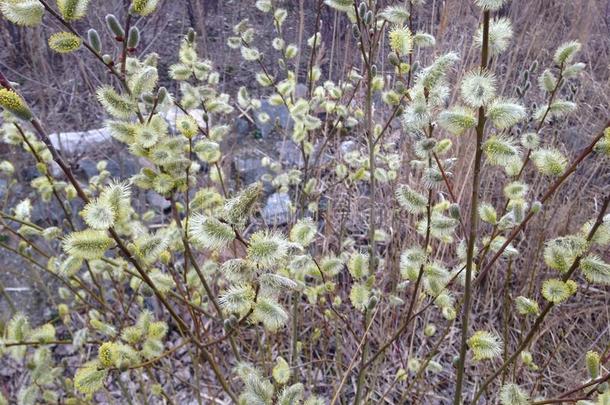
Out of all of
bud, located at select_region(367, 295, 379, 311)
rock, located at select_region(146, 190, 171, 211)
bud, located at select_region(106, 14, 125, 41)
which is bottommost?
rock, located at select_region(146, 190, 171, 211)

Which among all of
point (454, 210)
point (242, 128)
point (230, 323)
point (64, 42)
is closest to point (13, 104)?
point (64, 42)

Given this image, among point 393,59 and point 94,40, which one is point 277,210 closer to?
point 393,59

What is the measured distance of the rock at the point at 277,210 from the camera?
286 cm

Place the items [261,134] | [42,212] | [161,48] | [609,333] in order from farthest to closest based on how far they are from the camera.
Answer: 1. [161,48]
2. [261,134]
3. [42,212]
4. [609,333]

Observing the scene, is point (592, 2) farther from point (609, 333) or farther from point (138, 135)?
point (138, 135)

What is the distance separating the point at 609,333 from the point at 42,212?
10.3ft

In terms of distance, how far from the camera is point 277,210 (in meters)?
2.87

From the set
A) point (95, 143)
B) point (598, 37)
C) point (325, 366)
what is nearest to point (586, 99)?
point (598, 37)

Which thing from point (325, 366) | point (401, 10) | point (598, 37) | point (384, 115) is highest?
point (401, 10)

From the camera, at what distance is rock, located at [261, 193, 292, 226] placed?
2859 millimetres

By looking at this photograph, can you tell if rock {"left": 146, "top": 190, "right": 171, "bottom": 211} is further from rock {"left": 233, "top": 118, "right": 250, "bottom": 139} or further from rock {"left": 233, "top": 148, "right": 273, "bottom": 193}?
rock {"left": 233, "top": 118, "right": 250, "bottom": 139}

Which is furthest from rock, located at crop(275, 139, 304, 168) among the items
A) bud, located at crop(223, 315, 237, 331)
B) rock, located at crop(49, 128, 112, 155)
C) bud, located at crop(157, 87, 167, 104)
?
bud, located at crop(223, 315, 237, 331)

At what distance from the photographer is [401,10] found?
126 cm

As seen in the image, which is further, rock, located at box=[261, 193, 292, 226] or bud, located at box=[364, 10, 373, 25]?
rock, located at box=[261, 193, 292, 226]
